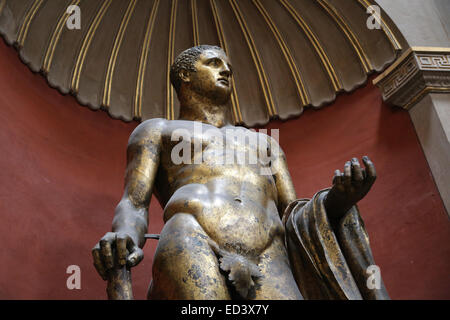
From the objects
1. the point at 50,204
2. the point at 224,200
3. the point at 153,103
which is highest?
the point at 153,103

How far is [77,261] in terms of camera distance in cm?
414

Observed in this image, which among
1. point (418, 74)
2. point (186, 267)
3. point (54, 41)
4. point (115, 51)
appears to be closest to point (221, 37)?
point (115, 51)

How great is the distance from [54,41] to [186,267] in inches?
128

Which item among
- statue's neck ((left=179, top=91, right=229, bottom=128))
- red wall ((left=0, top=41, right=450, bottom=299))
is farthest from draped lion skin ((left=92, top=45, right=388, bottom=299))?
red wall ((left=0, top=41, right=450, bottom=299))

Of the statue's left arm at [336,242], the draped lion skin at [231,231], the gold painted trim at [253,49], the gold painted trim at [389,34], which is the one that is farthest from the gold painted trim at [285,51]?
the statue's left arm at [336,242]

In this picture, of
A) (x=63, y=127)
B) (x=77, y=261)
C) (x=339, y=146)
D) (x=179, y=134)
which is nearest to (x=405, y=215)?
(x=339, y=146)

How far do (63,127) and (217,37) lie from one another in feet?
5.51

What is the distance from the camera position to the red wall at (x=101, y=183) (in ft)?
12.5

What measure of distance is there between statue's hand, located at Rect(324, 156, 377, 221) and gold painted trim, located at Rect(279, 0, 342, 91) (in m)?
2.78

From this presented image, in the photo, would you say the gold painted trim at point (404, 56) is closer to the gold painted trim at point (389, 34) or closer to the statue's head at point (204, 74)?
the gold painted trim at point (389, 34)

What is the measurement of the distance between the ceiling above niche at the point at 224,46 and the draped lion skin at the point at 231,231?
7.48 feet

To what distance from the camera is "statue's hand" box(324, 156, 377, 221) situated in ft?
7.20

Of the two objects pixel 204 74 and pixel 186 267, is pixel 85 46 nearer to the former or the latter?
pixel 204 74

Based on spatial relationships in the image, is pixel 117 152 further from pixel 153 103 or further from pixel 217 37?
pixel 217 37
